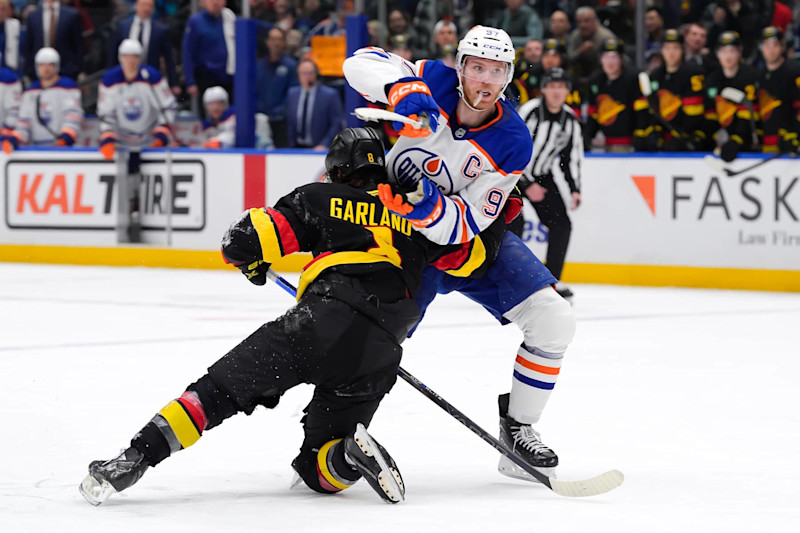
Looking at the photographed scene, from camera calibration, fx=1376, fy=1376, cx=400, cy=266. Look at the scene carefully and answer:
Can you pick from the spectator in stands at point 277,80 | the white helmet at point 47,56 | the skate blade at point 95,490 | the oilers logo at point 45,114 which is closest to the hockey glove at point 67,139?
the oilers logo at point 45,114

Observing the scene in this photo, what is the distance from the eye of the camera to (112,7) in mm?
13344

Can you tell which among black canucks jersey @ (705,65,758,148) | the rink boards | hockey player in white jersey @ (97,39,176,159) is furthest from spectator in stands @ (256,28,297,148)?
black canucks jersey @ (705,65,758,148)

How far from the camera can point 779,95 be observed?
29.6 ft

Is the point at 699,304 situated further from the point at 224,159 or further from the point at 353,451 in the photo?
the point at 353,451

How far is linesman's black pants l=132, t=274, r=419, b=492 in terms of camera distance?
3.25 meters

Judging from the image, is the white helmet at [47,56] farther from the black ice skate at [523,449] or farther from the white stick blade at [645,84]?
the black ice skate at [523,449]

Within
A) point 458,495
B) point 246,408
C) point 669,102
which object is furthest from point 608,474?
point 669,102

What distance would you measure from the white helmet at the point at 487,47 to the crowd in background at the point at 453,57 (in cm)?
558

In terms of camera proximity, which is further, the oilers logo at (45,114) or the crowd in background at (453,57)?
the oilers logo at (45,114)

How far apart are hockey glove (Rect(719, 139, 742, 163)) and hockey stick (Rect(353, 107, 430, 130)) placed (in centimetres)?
605

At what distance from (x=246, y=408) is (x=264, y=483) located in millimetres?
358

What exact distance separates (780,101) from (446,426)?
Answer: 542 cm

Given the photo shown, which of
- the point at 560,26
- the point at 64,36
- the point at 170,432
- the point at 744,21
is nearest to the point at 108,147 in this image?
the point at 64,36

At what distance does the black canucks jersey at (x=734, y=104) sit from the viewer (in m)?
9.09
